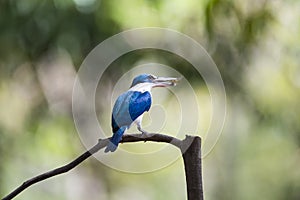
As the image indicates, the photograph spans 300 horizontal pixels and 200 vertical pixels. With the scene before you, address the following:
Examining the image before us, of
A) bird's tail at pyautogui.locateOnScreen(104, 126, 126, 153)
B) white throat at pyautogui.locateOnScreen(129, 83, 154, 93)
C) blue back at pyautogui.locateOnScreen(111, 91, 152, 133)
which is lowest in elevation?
bird's tail at pyautogui.locateOnScreen(104, 126, 126, 153)

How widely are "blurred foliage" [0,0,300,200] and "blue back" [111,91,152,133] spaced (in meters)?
0.90

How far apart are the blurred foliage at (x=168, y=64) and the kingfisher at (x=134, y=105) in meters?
0.88

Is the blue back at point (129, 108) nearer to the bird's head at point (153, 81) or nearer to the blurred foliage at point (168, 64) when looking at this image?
the bird's head at point (153, 81)

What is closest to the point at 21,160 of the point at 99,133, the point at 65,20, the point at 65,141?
the point at 65,141

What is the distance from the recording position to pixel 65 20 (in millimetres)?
1744

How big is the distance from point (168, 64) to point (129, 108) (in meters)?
0.94

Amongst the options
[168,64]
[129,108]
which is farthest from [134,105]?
[168,64]

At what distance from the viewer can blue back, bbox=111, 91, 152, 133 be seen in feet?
2.50

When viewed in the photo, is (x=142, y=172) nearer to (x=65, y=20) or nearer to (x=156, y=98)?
(x=156, y=98)

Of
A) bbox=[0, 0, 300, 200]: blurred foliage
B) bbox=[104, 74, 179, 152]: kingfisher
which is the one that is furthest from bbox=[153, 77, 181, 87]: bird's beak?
bbox=[0, 0, 300, 200]: blurred foliage

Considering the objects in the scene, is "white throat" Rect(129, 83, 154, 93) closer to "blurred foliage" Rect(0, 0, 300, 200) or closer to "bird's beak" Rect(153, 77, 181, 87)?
"bird's beak" Rect(153, 77, 181, 87)

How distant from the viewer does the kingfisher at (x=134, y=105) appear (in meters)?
0.76

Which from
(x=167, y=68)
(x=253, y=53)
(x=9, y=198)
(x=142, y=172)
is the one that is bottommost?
(x=9, y=198)

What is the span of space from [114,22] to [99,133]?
1.01ft
